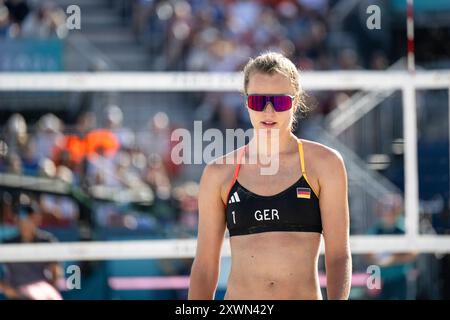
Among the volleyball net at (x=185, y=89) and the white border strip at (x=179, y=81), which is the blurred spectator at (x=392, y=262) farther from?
the white border strip at (x=179, y=81)

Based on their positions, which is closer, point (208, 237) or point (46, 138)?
point (208, 237)

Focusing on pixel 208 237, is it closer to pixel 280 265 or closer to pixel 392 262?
pixel 280 265

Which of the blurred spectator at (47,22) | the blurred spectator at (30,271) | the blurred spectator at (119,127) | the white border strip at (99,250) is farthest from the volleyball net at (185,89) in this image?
the blurred spectator at (47,22)

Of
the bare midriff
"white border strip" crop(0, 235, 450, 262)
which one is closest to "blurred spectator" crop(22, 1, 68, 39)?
"white border strip" crop(0, 235, 450, 262)

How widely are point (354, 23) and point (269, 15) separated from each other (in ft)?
3.22

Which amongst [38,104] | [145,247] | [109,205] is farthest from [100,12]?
[145,247]

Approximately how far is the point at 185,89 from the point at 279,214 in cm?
261

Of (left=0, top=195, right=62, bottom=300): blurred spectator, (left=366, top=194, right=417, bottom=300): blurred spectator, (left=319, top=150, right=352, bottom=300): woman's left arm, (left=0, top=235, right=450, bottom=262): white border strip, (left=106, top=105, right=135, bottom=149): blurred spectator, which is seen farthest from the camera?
(left=366, top=194, right=417, bottom=300): blurred spectator

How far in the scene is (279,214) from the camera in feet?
10.9

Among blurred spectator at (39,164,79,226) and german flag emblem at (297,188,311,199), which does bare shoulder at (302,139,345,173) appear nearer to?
german flag emblem at (297,188,311,199)

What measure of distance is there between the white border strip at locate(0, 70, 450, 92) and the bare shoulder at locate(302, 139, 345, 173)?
2274mm

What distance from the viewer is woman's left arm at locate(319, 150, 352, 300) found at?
3.25m

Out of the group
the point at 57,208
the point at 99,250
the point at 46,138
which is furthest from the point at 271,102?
the point at 46,138

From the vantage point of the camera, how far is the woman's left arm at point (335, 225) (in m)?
3.25
